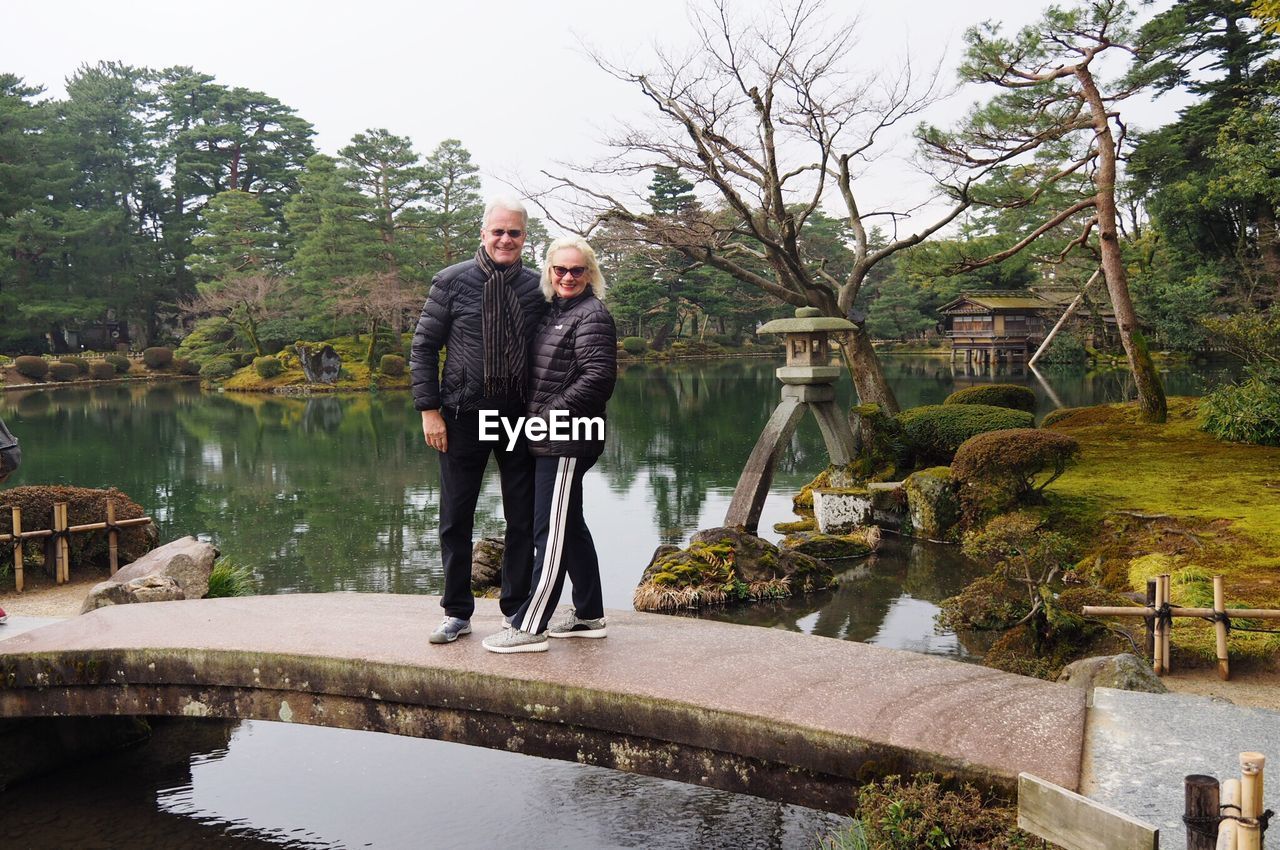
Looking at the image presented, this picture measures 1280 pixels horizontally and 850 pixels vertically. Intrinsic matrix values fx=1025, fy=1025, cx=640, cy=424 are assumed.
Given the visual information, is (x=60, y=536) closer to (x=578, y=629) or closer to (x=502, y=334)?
(x=578, y=629)

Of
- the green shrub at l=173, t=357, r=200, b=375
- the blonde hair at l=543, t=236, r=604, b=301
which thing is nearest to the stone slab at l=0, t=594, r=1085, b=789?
the blonde hair at l=543, t=236, r=604, b=301

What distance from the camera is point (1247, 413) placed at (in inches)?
489

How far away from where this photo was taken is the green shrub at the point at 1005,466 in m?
9.41

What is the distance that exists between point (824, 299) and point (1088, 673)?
11053 millimetres

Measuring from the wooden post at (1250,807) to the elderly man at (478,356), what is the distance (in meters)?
2.54

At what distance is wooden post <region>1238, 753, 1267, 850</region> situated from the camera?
2014mm

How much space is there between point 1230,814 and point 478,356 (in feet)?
8.97

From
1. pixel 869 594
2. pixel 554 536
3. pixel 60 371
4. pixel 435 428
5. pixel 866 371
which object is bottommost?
pixel 869 594

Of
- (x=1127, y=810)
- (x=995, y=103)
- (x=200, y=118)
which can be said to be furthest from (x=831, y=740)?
(x=200, y=118)

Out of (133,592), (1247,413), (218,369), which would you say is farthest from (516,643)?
(218,369)

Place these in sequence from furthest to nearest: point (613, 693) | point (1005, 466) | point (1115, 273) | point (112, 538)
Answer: point (1115, 273), point (1005, 466), point (112, 538), point (613, 693)

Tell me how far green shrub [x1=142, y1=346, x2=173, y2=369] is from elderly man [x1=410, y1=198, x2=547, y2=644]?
39.7m

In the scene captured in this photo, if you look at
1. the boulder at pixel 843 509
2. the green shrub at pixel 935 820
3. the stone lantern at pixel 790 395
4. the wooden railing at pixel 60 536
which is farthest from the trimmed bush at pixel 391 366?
the green shrub at pixel 935 820

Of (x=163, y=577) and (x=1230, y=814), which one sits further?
(x=163, y=577)
